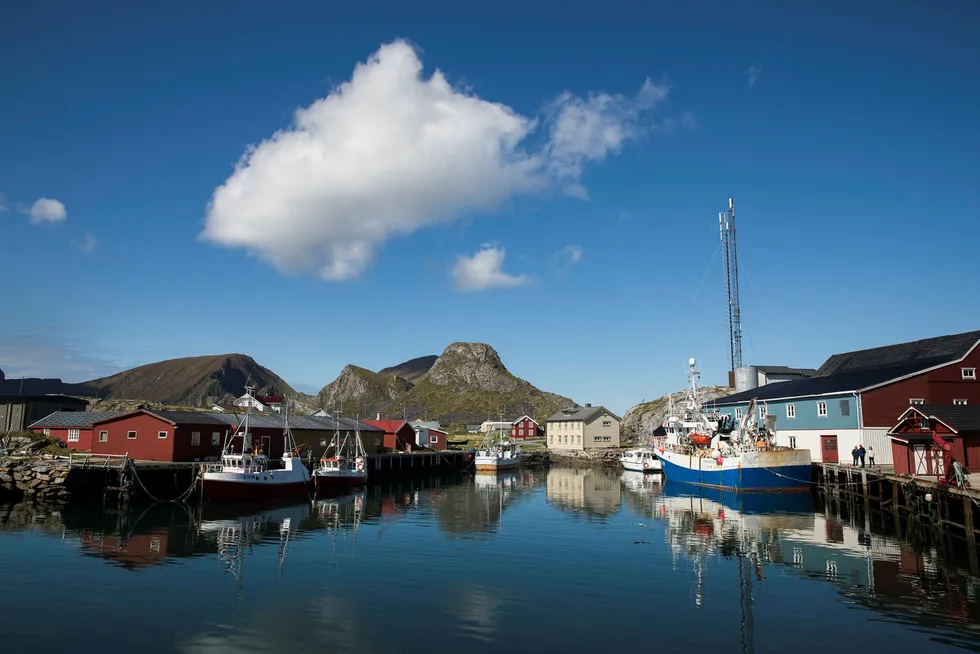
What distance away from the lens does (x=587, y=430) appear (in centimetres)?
10788

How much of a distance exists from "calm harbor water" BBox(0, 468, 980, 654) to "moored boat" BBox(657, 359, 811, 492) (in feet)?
29.0

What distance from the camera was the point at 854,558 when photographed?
26.0 metres

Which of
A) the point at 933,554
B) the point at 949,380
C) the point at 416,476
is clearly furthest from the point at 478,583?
the point at 416,476

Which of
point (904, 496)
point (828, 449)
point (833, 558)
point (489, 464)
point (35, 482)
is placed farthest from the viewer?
point (489, 464)

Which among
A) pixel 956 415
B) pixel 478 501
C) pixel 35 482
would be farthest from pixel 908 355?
pixel 35 482

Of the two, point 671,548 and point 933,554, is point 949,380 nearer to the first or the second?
point 933,554

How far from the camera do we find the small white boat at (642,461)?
75875 millimetres

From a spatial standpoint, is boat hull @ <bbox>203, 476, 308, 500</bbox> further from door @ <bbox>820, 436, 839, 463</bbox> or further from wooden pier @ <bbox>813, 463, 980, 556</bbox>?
door @ <bbox>820, 436, 839, 463</bbox>

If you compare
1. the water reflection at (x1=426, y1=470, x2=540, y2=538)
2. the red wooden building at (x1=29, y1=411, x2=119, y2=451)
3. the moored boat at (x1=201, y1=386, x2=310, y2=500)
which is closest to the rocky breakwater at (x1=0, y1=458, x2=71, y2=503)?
the moored boat at (x1=201, y1=386, x2=310, y2=500)

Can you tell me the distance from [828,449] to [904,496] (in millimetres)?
15969

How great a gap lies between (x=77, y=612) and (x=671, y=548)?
2274 cm

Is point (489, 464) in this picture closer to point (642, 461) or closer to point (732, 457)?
point (642, 461)

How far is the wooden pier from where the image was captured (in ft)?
94.8

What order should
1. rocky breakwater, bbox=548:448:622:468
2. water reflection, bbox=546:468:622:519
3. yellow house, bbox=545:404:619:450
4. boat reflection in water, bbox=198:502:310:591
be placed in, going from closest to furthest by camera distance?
boat reflection in water, bbox=198:502:310:591
water reflection, bbox=546:468:622:519
rocky breakwater, bbox=548:448:622:468
yellow house, bbox=545:404:619:450
